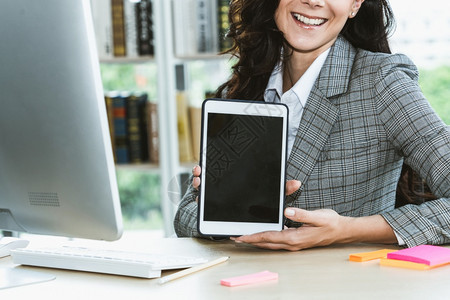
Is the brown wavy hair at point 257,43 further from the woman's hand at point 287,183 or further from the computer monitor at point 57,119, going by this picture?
the computer monitor at point 57,119

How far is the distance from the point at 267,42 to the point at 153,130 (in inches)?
41.9

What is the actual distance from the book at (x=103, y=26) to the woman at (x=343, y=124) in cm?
108

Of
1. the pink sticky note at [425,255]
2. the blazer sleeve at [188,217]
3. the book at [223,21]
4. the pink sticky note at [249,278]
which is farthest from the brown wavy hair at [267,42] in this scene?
the book at [223,21]

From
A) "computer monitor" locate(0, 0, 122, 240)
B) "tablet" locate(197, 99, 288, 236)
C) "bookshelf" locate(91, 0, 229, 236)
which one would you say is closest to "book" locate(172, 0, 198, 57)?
"bookshelf" locate(91, 0, 229, 236)

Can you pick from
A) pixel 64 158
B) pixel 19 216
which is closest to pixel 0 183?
pixel 19 216

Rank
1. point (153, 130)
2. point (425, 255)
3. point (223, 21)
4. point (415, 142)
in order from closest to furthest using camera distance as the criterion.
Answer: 1. point (425, 255)
2. point (415, 142)
3. point (223, 21)
4. point (153, 130)

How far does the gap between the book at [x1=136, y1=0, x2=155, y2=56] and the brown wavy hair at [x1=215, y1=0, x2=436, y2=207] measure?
2.95 ft

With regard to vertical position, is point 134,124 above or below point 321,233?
below

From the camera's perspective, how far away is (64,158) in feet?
3.16

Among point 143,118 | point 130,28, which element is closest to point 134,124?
point 143,118

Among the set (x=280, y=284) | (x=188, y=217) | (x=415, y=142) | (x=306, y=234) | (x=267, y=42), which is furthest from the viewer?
(x=267, y=42)

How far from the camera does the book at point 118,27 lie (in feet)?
8.30

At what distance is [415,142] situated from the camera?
1.25m

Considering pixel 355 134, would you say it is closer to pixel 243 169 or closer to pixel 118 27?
pixel 243 169
